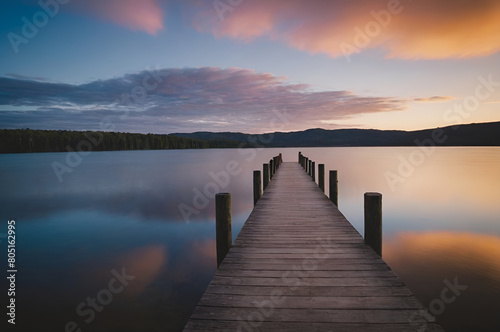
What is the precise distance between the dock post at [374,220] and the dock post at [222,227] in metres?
2.50

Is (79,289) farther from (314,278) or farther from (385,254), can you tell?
(385,254)

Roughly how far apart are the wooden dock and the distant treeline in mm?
114988

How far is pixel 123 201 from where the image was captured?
58.2 feet

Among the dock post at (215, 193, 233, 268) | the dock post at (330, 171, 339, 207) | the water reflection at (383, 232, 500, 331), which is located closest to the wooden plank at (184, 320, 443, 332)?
the dock post at (215, 193, 233, 268)

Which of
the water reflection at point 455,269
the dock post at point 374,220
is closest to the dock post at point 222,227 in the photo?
the dock post at point 374,220

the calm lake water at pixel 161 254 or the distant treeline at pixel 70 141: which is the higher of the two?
the distant treeline at pixel 70 141

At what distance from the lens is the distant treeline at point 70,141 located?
309ft

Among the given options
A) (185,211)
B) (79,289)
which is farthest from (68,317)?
(185,211)

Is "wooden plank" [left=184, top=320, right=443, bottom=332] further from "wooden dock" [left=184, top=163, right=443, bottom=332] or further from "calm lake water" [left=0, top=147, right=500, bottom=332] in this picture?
"calm lake water" [left=0, top=147, right=500, bottom=332]

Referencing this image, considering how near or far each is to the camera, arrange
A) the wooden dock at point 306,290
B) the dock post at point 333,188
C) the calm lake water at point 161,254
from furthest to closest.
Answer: the dock post at point 333,188 → the calm lake water at point 161,254 → the wooden dock at point 306,290

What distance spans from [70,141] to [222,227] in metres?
115

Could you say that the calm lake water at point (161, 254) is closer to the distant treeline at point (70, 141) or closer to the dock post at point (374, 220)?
the dock post at point (374, 220)

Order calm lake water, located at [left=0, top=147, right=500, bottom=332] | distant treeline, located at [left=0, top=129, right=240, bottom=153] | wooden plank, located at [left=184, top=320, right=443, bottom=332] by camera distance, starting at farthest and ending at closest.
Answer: distant treeline, located at [left=0, top=129, right=240, bottom=153] < calm lake water, located at [left=0, top=147, right=500, bottom=332] < wooden plank, located at [left=184, top=320, right=443, bottom=332]

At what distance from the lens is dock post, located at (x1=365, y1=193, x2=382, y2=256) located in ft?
16.0
